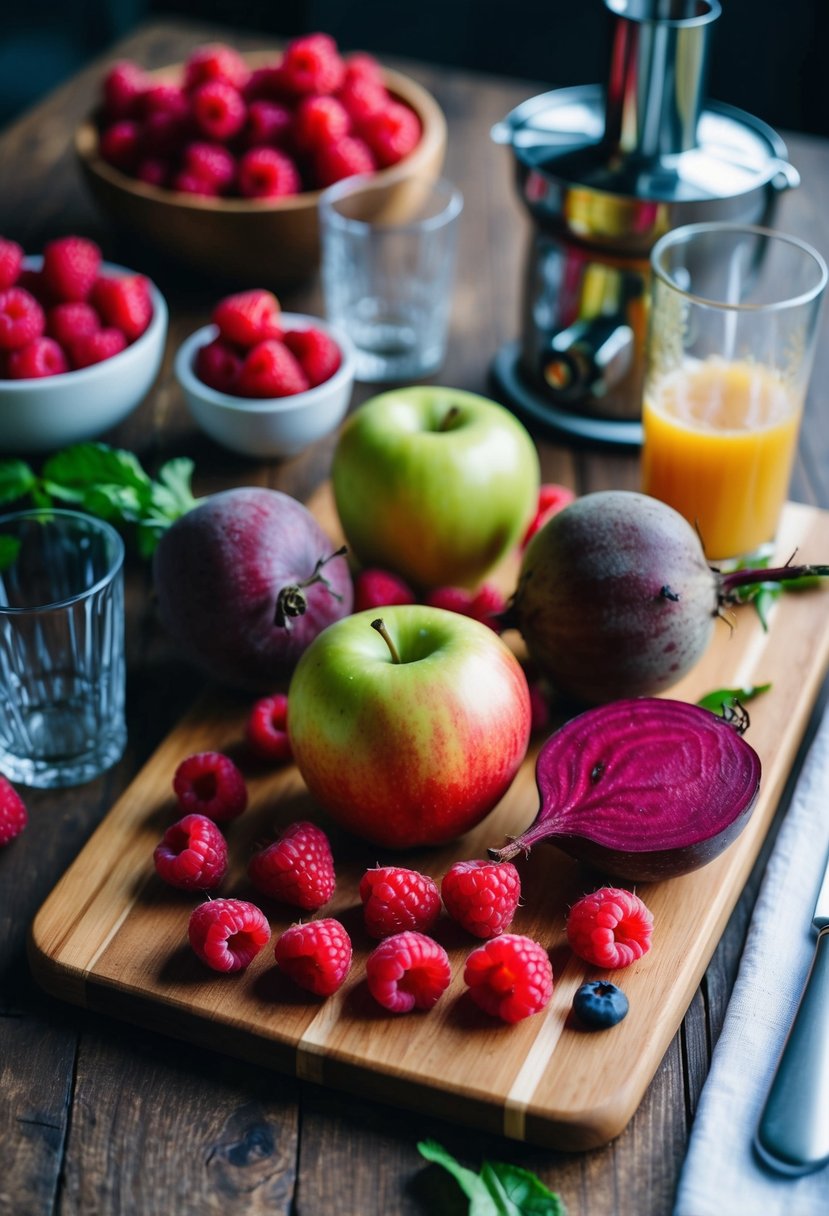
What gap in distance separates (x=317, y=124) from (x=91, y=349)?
51cm

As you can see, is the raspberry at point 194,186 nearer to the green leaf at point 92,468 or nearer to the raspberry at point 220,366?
the raspberry at point 220,366

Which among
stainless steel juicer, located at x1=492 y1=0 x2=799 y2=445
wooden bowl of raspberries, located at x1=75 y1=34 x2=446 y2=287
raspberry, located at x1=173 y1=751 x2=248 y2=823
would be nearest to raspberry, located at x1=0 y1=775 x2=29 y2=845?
raspberry, located at x1=173 y1=751 x2=248 y2=823

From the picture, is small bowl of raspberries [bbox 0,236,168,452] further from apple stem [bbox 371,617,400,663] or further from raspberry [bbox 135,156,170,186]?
apple stem [bbox 371,617,400,663]

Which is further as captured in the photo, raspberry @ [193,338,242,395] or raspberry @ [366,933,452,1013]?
raspberry @ [193,338,242,395]

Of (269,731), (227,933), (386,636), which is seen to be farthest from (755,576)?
(227,933)

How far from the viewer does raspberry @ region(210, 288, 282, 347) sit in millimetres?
1491

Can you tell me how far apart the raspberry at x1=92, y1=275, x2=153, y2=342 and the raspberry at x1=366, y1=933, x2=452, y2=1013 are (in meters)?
0.88

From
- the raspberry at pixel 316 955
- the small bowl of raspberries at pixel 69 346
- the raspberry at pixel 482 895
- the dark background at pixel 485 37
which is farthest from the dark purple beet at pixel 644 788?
the dark background at pixel 485 37

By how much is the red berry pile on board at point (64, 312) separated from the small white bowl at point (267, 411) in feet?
0.29

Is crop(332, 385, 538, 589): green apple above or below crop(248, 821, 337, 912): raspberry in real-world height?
above

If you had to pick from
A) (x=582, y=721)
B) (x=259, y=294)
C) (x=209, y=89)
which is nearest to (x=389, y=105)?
(x=209, y=89)

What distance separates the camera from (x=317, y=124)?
5.78ft

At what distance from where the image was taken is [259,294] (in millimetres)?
1515

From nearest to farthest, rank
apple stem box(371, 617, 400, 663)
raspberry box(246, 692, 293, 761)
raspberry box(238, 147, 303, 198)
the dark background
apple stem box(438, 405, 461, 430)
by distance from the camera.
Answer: apple stem box(371, 617, 400, 663)
raspberry box(246, 692, 293, 761)
apple stem box(438, 405, 461, 430)
raspberry box(238, 147, 303, 198)
the dark background
